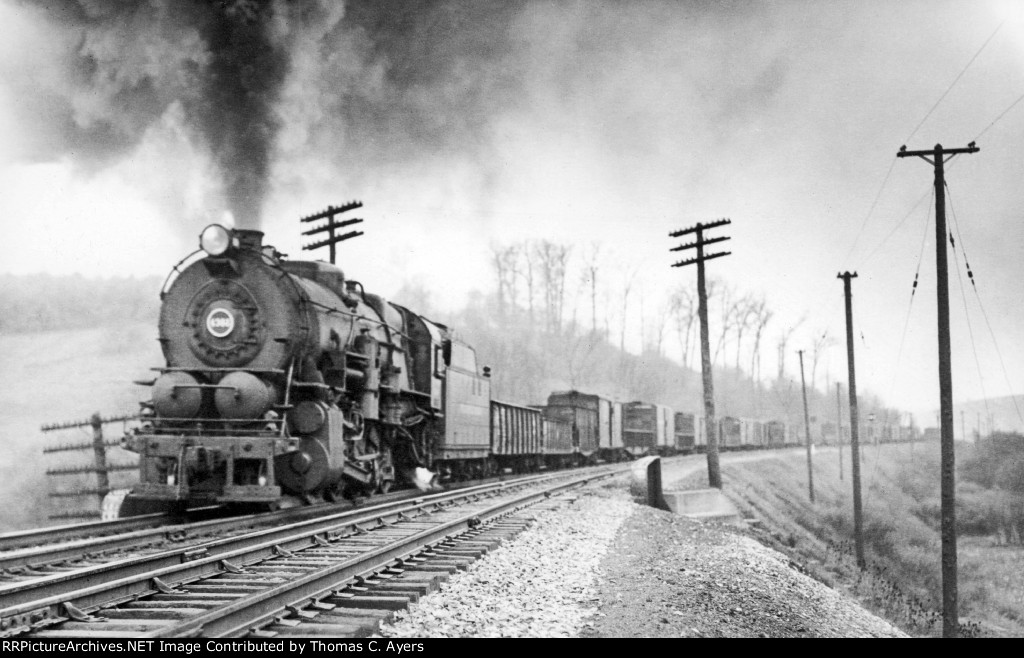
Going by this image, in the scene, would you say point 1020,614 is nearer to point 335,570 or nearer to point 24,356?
point 335,570

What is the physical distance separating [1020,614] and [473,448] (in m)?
A: 16.2

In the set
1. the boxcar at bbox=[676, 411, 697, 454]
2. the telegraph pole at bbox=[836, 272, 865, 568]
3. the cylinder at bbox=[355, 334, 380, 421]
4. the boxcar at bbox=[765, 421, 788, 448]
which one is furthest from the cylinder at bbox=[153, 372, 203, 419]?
the boxcar at bbox=[765, 421, 788, 448]

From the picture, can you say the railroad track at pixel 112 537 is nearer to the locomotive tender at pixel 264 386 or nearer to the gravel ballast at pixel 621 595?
the locomotive tender at pixel 264 386

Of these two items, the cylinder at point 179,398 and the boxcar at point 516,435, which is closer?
the cylinder at point 179,398

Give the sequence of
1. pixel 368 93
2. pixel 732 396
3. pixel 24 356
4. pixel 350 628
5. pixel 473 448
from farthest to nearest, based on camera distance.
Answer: pixel 732 396, pixel 24 356, pixel 473 448, pixel 368 93, pixel 350 628

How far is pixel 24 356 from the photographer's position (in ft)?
99.4

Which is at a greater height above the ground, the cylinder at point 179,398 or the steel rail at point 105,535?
the cylinder at point 179,398

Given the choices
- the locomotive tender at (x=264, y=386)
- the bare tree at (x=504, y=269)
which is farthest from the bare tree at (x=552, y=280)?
the locomotive tender at (x=264, y=386)

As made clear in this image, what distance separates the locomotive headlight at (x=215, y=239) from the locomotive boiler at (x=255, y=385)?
17 millimetres

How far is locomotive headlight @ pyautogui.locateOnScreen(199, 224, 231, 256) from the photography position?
35.3 ft

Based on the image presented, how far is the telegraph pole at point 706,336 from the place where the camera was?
21.3 metres

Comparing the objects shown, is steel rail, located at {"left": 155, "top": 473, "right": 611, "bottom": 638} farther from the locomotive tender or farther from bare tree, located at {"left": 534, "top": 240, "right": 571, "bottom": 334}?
bare tree, located at {"left": 534, "top": 240, "right": 571, "bottom": 334}

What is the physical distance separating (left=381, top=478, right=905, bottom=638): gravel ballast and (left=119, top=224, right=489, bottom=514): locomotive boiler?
3277 millimetres
